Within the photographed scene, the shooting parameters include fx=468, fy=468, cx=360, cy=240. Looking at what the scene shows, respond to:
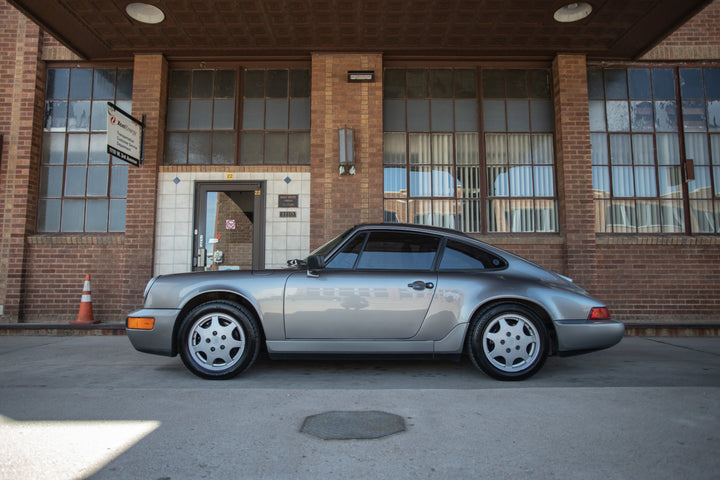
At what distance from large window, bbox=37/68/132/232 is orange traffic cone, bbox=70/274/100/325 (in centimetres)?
109

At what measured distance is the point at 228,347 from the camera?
12.9 feet

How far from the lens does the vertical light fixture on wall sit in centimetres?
745

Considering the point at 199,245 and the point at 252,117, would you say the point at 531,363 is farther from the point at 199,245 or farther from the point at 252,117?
the point at 252,117

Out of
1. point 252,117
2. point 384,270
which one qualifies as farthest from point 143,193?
point 384,270

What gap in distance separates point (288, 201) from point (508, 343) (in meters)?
4.71

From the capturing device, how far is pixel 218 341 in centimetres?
394

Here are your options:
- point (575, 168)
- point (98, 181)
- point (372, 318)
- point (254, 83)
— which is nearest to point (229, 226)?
point (98, 181)

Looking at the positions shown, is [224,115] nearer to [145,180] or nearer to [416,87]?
[145,180]

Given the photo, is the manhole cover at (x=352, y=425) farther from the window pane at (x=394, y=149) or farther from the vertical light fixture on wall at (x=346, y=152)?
the window pane at (x=394, y=149)

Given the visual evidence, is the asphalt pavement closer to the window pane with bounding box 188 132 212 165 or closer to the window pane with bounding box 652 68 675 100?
the window pane with bounding box 188 132 212 165

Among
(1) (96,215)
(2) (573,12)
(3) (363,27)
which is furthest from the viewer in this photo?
(1) (96,215)

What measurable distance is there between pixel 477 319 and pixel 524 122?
208 inches

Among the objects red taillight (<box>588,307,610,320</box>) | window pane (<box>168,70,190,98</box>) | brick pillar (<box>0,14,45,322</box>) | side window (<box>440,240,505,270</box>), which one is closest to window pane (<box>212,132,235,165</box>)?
window pane (<box>168,70,190,98</box>)

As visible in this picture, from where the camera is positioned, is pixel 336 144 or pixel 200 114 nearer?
pixel 336 144
